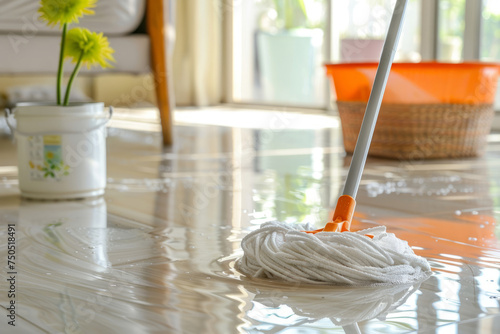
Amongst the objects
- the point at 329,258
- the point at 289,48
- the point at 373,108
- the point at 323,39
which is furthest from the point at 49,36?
the point at 289,48

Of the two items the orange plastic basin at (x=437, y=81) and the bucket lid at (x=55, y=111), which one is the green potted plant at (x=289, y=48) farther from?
the bucket lid at (x=55, y=111)

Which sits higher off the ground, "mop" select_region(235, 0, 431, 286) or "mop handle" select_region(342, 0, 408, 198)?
"mop handle" select_region(342, 0, 408, 198)

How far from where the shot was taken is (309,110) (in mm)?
4156

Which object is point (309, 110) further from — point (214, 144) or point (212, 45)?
point (214, 144)

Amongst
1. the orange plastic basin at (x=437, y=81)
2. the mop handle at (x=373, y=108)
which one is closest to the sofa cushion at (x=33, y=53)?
the orange plastic basin at (x=437, y=81)

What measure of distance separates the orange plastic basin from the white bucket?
96 centimetres

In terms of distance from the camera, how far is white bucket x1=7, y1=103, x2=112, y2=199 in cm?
140

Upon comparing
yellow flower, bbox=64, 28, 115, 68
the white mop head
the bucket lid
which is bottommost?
the white mop head

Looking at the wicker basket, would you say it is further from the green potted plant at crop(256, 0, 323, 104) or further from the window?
the green potted plant at crop(256, 0, 323, 104)

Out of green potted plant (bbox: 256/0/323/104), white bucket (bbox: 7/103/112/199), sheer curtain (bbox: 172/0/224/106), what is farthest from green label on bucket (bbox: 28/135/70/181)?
sheer curtain (bbox: 172/0/224/106)

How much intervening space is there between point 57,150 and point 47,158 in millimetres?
25

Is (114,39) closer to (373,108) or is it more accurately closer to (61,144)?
(61,144)

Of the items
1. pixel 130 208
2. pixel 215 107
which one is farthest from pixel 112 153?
pixel 215 107

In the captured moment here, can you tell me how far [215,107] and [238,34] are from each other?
539mm
